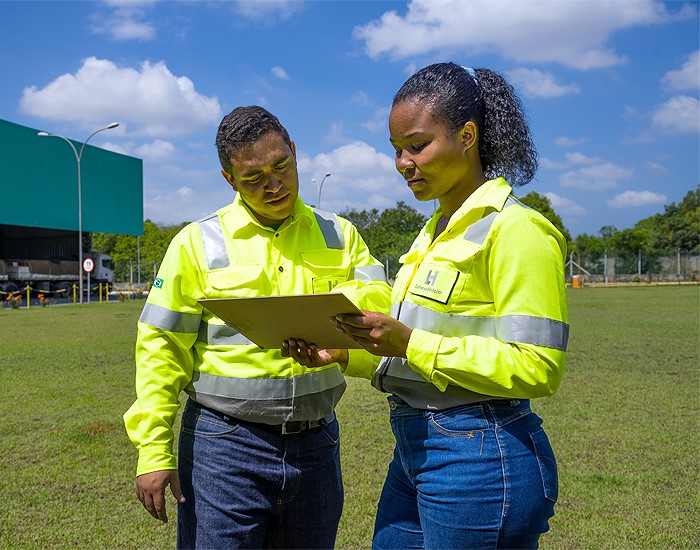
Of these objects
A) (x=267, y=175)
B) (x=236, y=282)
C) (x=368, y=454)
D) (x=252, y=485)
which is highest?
(x=267, y=175)

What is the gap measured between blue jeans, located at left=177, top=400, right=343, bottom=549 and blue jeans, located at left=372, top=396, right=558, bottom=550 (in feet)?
1.58

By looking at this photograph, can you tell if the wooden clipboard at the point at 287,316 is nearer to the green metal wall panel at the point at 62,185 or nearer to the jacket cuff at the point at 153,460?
the jacket cuff at the point at 153,460

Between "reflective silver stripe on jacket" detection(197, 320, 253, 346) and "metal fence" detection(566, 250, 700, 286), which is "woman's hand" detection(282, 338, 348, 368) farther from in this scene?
"metal fence" detection(566, 250, 700, 286)

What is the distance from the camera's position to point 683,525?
404 centimetres

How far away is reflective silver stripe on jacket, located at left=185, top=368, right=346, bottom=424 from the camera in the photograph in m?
2.18

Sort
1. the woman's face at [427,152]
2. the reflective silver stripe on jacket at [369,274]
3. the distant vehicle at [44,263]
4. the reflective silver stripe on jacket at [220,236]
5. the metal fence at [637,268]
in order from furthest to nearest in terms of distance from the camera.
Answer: the metal fence at [637,268], the distant vehicle at [44,263], the reflective silver stripe on jacket at [369,274], the reflective silver stripe on jacket at [220,236], the woman's face at [427,152]

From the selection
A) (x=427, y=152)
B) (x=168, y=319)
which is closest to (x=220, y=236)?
(x=168, y=319)

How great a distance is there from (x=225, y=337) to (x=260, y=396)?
223 millimetres

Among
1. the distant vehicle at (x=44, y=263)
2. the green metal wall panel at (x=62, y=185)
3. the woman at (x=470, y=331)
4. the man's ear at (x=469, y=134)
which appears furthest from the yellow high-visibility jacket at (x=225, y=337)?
the green metal wall panel at (x=62, y=185)

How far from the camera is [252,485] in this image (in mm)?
2172

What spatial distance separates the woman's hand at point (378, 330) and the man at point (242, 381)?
37 cm

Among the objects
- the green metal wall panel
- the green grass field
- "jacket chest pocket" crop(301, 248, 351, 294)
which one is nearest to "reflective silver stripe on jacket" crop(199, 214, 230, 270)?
"jacket chest pocket" crop(301, 248, 351, 294)

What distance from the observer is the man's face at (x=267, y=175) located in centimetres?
225

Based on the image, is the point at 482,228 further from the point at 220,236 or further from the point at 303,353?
the point at 220,236
